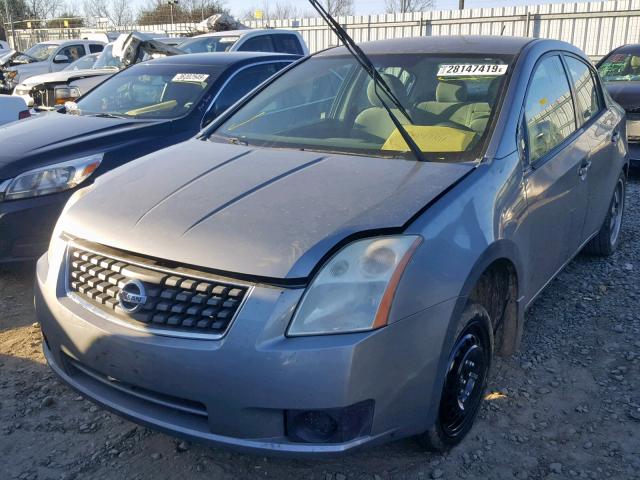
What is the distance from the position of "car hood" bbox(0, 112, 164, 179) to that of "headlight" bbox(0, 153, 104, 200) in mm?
51

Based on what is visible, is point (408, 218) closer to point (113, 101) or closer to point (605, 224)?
point (605, 224)

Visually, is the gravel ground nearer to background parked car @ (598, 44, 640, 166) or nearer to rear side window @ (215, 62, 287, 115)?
rear side window @ (215, 62, 287, 115)

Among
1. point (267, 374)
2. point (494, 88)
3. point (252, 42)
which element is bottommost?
point (267, 374)

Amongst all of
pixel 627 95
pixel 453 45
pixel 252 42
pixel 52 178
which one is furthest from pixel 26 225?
pixel 252 42

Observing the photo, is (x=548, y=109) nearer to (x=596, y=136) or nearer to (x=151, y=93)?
(x=596, y=136)

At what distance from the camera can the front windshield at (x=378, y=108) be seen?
3062 mm

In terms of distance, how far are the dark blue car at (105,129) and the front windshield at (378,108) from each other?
131 cm

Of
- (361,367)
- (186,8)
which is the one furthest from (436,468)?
(186,8)

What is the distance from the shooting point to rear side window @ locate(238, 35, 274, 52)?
10734 mm

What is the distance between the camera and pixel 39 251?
4.15 metres

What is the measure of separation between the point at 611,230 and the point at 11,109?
5854 millimetres

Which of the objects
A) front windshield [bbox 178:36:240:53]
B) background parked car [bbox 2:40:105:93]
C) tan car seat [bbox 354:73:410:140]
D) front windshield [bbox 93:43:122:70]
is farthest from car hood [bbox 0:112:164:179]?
background parked car [bbox 2:40:105:93]

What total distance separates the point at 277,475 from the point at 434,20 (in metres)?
22.6

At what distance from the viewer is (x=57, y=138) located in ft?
15.0
